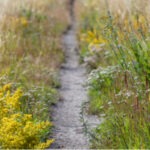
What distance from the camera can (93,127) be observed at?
5.88m

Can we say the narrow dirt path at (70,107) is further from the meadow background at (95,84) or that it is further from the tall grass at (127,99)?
the tall grass at (127,99)

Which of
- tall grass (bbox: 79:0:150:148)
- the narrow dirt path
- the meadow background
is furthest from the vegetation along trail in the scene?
tall grass (bbox: 79:0:150:148)

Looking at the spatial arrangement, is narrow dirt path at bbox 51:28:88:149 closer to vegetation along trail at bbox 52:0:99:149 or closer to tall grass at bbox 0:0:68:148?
vegetation along trail at bbox 52:0:99:149

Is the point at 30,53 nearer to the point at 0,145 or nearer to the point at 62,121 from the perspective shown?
the point at 62,121

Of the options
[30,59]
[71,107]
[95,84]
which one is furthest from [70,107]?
[30,59]

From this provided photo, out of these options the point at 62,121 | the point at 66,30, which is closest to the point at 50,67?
the point at 62,121

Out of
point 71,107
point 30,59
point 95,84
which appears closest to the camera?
point 71,107

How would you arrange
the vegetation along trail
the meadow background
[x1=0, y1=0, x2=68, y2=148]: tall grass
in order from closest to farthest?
the meadow background
the vegetation along trail
[x1=0, y1=0, x2=68, y2=148]: tall grass

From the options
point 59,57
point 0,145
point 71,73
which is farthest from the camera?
point 59,57

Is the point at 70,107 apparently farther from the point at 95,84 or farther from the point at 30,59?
the point at 30,59

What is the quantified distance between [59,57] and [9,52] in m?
2.50

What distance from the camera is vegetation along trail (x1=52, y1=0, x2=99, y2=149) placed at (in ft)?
18.3

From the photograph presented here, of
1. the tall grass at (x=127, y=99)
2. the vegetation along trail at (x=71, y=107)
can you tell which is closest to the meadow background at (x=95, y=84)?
the tall grass at (x=127, y=99)

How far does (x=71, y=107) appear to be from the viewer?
283 inches
